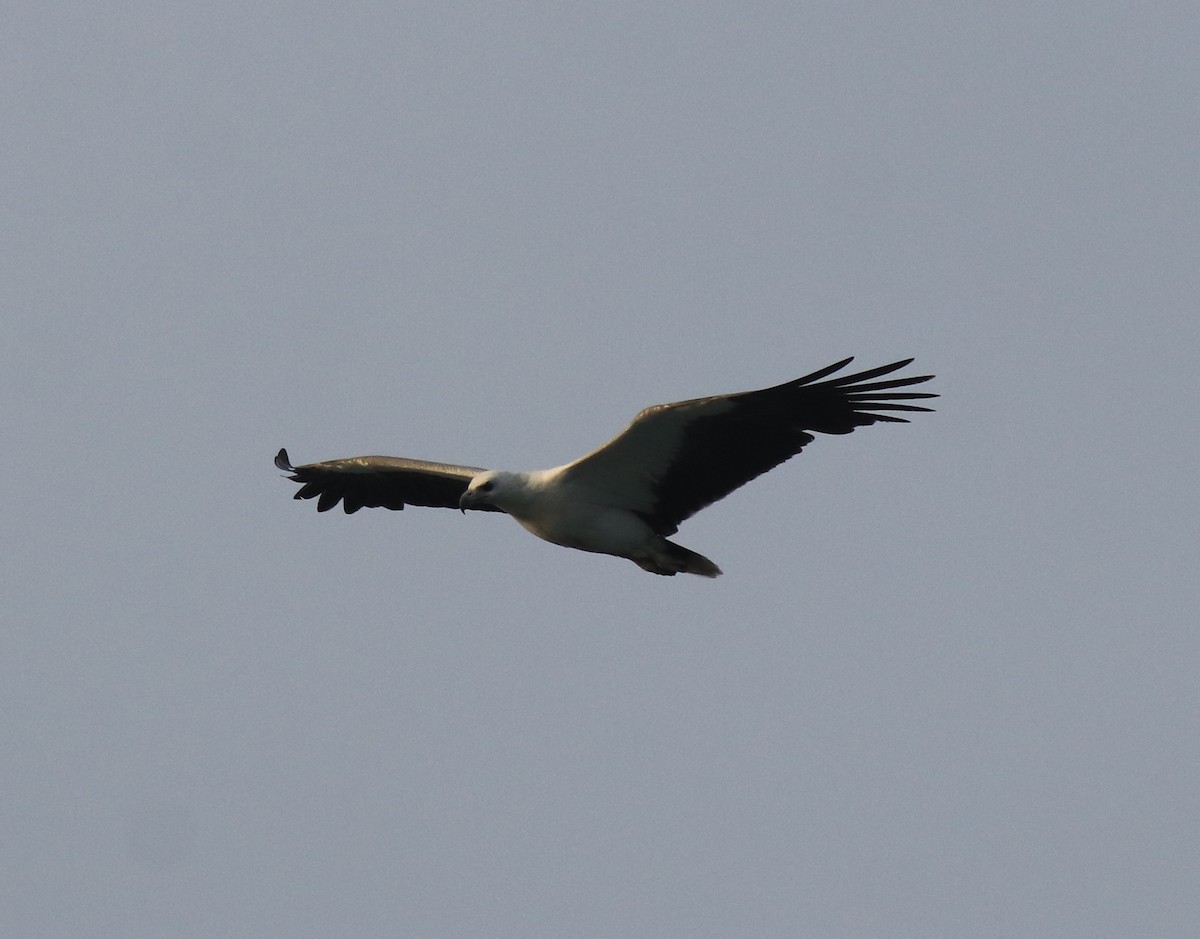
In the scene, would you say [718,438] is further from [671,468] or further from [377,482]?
[377,482]

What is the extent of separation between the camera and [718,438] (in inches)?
472

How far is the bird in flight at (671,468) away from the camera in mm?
11477

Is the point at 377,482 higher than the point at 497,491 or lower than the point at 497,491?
higher

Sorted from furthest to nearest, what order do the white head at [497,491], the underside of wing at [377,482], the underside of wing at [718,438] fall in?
the underside of wing at [377,482]
the white head at [497,491]
the underside of wing at [718,438]

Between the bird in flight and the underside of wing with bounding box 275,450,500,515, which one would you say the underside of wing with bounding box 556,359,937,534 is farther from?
the underside of wing with bounding box 275,450,500,515

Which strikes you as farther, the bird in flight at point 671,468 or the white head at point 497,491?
the white head at point 497,491

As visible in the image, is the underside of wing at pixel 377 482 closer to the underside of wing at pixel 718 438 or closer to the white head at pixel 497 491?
the white head at pixel 497 491

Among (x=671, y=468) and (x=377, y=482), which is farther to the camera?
(x=377, y=482)

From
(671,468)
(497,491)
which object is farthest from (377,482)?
(671,468)

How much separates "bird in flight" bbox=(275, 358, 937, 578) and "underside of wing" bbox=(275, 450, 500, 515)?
1.12ft

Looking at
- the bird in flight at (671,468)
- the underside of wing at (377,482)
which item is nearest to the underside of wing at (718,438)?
the bird in flight at (671,468)

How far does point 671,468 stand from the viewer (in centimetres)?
1232

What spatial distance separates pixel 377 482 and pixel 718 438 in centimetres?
398

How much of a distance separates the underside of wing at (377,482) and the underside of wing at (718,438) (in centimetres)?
200
